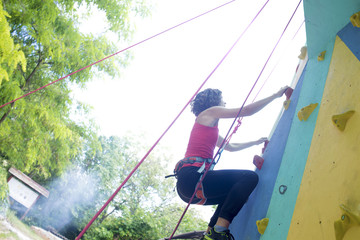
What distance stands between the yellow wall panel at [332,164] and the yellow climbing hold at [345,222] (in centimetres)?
1

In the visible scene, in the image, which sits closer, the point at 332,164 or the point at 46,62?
the point at 332,164

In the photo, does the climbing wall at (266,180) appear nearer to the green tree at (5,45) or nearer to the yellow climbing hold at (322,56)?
the yellow climbing hold at (322,56)

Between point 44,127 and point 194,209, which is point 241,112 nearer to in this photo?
point 44,127

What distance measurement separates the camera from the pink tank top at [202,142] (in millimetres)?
1876

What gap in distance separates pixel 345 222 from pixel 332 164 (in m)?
0.22

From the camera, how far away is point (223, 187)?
5.70 ft

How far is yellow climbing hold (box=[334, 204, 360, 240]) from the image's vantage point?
0.87 m

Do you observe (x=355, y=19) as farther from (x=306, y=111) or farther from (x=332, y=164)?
(x=332, y=164)

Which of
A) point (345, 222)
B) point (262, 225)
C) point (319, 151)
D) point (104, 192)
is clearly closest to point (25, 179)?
point (104, 192)

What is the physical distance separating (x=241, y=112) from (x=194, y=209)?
1259 centimetres

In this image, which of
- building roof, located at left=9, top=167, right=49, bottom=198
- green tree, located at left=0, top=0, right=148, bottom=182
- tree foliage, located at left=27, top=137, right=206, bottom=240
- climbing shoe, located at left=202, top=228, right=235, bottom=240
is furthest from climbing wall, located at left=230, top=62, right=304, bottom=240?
tree foliage, located at left=27, top=137, right=206, bottom=240

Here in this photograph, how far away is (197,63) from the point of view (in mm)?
33125

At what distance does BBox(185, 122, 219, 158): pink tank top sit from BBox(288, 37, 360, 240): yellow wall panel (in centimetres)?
70

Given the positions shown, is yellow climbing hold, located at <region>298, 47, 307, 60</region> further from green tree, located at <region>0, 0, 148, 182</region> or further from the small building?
the small building
